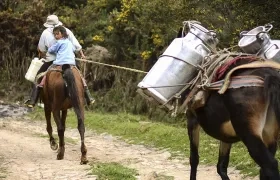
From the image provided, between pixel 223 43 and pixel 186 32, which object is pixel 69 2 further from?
pixel 186 32

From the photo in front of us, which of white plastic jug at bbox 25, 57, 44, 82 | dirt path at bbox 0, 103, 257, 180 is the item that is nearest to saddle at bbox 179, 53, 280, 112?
dirt path at bbox 0, 103, 257, 180

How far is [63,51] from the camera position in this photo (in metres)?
10.1

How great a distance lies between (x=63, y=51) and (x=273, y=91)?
17.1ft

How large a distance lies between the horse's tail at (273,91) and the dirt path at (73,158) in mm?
2655

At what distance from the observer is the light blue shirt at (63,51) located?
33.0ft

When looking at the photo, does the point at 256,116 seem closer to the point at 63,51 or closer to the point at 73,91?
the point at 73,91

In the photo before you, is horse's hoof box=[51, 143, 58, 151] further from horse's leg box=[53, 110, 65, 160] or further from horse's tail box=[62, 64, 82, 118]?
horse's tail box=[62, 64, 82, 118]

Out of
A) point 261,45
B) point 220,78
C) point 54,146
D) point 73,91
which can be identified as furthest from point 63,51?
point 261,45

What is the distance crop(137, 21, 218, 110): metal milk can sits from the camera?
635cm

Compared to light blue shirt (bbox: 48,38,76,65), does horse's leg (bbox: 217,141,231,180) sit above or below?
below

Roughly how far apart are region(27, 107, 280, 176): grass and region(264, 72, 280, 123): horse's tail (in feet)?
8.33

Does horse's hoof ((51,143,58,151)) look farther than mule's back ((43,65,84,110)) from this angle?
Yes

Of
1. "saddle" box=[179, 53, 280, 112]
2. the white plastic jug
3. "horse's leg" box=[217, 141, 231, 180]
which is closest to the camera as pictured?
"saddle" box=[179, 53, 280, 112]

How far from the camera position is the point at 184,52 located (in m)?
6.37
